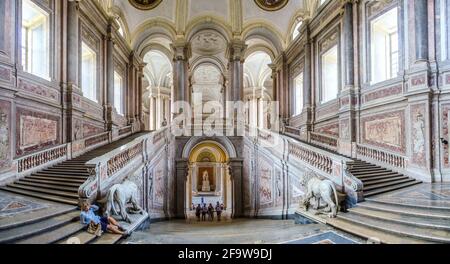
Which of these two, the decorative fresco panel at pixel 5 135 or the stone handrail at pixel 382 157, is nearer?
the decorative fresco panel at pixel 5 135

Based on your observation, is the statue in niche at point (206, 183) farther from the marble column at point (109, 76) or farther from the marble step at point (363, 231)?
the marble step at point (363, 231)

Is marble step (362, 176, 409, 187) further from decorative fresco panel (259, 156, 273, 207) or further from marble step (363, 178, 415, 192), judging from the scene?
decorative fresco panel (259, 156, 273, 207)

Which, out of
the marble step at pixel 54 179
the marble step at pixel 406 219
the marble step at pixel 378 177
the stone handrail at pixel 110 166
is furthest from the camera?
Result: the marble step at pixel 378 177

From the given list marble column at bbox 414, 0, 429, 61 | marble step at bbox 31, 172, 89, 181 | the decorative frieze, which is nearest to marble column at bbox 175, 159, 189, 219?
marble step at bbox 31, 172, 89, 181

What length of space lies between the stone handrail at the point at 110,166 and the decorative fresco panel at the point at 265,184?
17.1 ft

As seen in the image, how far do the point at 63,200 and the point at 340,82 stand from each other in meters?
10.5

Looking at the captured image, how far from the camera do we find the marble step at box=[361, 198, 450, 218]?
4.95 m

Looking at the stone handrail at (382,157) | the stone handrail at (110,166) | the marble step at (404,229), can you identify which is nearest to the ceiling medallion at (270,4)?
the stone handrail at (382,157)

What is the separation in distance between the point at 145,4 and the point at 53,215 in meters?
14.8

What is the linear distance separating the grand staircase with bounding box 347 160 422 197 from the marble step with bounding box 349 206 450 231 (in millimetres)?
1005

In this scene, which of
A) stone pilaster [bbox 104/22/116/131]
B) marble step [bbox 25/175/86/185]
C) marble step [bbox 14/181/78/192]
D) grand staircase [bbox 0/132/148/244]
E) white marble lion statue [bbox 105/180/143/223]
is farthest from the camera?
stone pilaster [bbox 104/22/116/131]

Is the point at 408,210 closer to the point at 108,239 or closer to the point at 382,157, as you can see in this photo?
the point at 382,157

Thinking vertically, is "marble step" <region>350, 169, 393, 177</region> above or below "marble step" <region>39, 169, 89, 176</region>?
below

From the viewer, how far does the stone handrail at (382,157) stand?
28.2 ft
